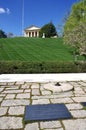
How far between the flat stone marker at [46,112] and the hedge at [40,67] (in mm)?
5975

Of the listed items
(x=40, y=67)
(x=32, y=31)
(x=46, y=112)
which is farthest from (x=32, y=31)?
(x=46, y=112)

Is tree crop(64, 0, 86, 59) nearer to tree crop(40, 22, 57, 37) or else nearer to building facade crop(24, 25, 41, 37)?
tree crop(40, 22, 57, 37)

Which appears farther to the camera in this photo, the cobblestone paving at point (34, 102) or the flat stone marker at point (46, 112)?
the flat stone marker at point (46, 112)

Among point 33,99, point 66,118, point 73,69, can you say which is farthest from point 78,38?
point 66,118

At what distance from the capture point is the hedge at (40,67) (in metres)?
11.2

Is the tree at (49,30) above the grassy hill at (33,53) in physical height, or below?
above

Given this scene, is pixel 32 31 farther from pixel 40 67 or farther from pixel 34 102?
pixel 34 102

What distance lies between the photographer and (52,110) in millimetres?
5141

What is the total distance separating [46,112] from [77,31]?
1471cm

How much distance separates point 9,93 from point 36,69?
15.6ft

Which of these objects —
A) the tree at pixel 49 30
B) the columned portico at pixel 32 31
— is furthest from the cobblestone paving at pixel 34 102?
the columned portico at pixel 32 31

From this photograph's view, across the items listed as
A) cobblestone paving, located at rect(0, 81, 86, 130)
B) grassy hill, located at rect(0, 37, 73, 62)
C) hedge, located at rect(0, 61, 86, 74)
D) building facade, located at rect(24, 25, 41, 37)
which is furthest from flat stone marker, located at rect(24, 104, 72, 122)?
building facade, located at rect(24, 25, 41, 37)

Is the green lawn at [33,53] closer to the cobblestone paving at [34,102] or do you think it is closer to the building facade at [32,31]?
the cobblestone paving at [34,102]

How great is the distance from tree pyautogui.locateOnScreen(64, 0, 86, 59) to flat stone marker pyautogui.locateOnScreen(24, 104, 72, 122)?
1225cm
